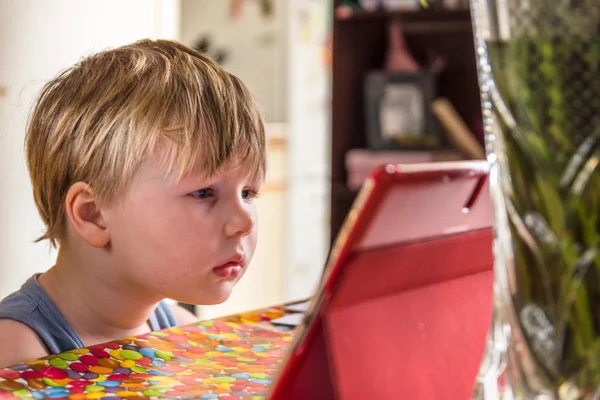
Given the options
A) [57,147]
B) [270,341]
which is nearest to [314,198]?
[57,147]

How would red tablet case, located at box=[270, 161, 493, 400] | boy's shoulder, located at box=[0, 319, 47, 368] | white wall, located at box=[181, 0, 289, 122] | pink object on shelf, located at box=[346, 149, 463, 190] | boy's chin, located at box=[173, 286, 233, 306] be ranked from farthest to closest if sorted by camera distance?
white wall, located at box=[181, 0, 289, 122], pink object on shelf, located at box=[346, 149, 463, 190], boy's chin, located at box=[173, 286, 233, 306], boy's shoulder, located at box=[0, 319, 47, 368], red tablet case, located at box=[270, 161, 493, 400]

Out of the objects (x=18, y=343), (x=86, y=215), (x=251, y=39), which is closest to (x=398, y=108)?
(x=251, y=39)

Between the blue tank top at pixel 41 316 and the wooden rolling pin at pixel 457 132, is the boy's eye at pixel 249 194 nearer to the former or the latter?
the blue tank top at pixel 41 316

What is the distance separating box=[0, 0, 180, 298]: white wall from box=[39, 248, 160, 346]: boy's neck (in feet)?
0.37

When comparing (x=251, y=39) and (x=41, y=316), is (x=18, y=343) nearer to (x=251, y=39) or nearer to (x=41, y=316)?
(x=41, y=316)

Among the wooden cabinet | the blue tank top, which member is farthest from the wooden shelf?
the blue tank top

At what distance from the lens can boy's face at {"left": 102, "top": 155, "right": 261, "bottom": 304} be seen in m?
0.85

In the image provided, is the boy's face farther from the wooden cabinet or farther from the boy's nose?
the wooden cabinet

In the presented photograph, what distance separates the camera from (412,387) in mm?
451

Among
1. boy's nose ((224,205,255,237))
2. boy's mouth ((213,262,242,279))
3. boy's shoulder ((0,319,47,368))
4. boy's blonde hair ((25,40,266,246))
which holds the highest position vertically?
boy's blonde hair ((25,40,266,246))

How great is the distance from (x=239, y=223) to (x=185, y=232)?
0.06 metres

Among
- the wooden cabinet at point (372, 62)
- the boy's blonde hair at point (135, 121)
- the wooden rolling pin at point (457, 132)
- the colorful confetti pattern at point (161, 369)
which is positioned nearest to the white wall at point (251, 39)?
the wooden cabinet at point (372, 62)

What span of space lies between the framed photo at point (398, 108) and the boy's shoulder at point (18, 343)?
289 centimetres

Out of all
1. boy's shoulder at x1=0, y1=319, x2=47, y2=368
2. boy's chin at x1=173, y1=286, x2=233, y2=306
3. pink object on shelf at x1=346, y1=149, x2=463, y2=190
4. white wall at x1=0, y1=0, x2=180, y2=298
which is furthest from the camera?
pink object on shelf at x1=346, y1=149, x2=463, y2=190
